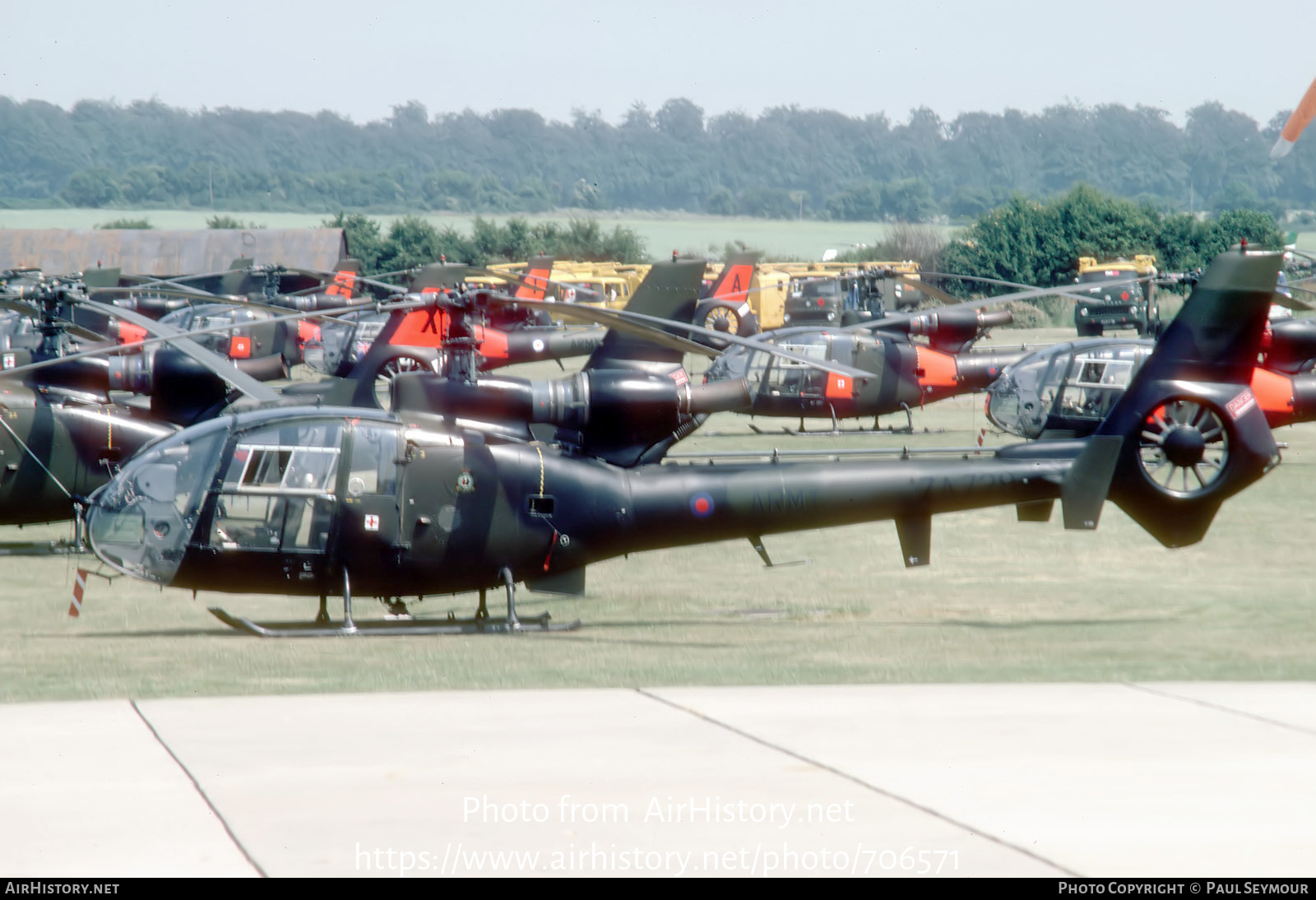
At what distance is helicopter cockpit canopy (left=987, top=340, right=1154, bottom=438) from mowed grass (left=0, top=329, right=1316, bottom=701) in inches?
210

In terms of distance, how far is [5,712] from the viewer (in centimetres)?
954

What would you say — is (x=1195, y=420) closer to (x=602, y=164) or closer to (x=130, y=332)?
(x=130, y=332)

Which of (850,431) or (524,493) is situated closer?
(524,493)

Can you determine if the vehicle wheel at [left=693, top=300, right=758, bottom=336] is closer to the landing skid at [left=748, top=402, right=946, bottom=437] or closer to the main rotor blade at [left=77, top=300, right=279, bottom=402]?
the landing skid at [left=748, top=402, right=946, bottom=437]

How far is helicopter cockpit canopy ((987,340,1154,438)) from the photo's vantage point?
25531 millimetres

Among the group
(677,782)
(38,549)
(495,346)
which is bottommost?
(38,549)

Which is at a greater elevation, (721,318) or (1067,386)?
(1067,386)

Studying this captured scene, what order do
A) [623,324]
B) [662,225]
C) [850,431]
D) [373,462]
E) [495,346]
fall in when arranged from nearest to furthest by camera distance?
[623,324] < [373,462] < [850,431] < [495,346] < [662,225]

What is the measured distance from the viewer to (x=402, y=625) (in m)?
13.4

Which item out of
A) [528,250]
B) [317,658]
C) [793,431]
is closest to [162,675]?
[317,658]

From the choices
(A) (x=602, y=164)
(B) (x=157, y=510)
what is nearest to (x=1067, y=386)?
(B) (x=157, y=510)

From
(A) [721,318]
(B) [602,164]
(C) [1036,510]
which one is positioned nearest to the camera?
(C) [1036,510]

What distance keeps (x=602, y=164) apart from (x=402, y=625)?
555 feet

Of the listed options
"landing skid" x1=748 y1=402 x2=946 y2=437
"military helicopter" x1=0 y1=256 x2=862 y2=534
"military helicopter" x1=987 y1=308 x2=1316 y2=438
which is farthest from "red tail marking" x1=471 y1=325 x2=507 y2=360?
"military helicopter" x1=0 y1=256 x2=862 y2=534
